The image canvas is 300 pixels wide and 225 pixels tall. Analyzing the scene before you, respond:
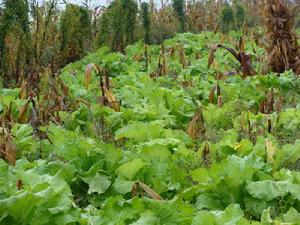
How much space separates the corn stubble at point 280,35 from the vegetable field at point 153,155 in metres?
0.89

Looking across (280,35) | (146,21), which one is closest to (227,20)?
(146,21)

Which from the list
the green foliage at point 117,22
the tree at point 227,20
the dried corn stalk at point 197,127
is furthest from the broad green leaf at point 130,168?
the tree at point 227,20

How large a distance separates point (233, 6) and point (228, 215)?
1066cm

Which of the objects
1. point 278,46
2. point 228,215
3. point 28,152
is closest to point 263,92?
point 278,46

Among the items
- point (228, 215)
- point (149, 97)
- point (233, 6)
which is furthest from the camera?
point (233, 6)

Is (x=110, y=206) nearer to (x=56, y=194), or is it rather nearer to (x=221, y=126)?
(x=56, y=194)

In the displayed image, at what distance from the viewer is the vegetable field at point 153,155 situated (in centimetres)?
266

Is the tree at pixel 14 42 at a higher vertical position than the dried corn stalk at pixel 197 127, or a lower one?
higher

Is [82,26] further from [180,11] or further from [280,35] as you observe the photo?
[280,35]

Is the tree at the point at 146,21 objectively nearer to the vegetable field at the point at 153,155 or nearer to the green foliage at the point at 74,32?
the green foliage at the point at 74,32

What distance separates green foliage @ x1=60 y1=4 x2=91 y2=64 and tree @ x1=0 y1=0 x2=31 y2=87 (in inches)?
55.3

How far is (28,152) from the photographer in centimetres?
410

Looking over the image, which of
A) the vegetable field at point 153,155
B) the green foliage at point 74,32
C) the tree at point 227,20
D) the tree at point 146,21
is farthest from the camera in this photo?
the tree at point 227,20

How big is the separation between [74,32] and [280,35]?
3.36 meters
